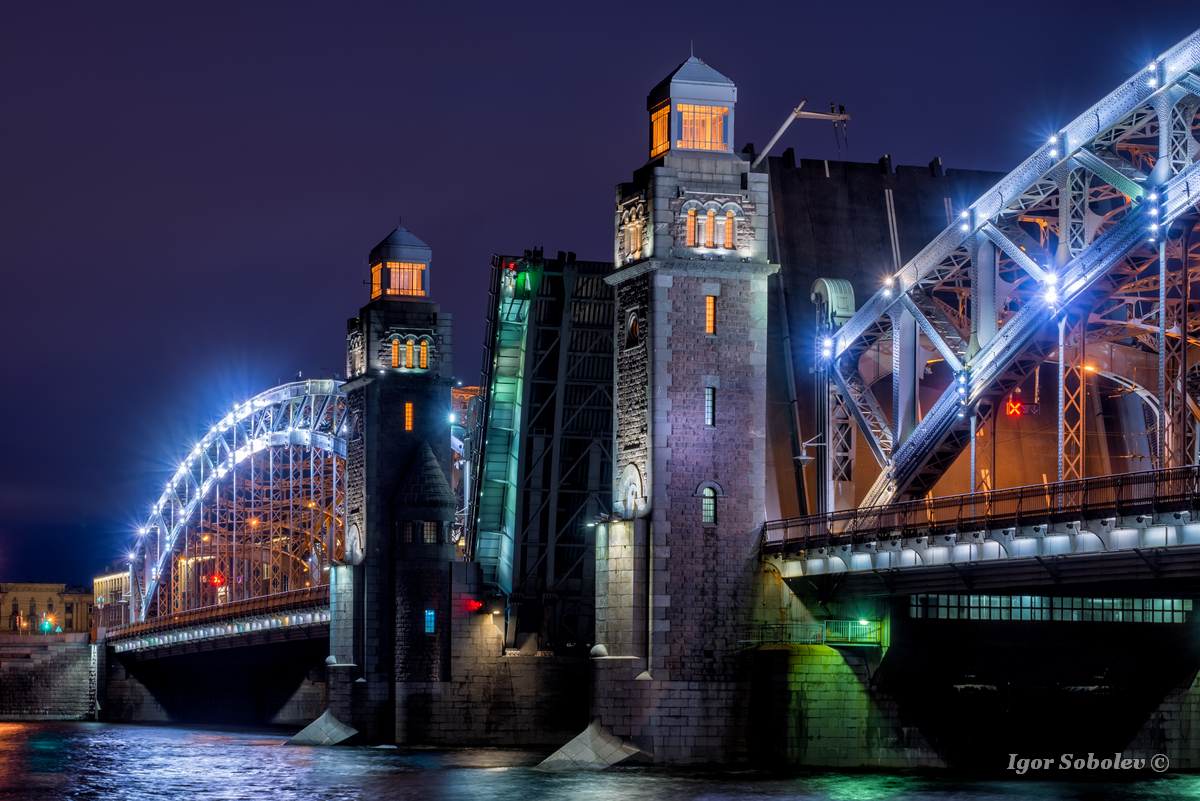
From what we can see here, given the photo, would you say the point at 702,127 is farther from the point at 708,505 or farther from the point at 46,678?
the point at 46,678

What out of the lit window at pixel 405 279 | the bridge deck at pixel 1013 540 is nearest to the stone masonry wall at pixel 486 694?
the lit window at pixel 405 279

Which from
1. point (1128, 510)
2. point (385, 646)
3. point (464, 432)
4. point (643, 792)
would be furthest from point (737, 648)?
point (464, 432)

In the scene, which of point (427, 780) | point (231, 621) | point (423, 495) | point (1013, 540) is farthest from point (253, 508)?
point (1013, 540)

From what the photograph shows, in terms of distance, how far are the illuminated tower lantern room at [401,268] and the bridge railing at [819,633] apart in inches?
1281

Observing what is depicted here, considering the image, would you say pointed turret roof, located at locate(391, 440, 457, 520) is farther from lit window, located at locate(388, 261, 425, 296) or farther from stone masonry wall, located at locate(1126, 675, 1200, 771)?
stone masonry wall, located at locate(1126, 675, 1200, 771)

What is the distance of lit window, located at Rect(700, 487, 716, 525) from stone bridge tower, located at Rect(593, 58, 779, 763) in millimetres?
43

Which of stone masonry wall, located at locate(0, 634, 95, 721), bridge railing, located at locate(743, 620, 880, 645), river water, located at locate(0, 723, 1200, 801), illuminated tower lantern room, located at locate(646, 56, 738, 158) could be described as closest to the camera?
river water, located at locate(0, 723, 1200, 801)

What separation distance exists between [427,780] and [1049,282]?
24.6 m

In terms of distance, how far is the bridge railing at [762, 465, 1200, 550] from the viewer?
4241cm

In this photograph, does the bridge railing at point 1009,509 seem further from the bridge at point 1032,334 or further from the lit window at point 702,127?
the lit window at point 702,127

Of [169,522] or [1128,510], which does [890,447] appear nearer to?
[1128,510]

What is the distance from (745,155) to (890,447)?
1363 centimetres

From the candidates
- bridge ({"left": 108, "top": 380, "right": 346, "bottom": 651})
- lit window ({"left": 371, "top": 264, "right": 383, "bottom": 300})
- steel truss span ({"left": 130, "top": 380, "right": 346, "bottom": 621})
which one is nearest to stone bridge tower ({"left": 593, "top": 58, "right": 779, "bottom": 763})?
lit window ({"left": 371, "top": 264, "right": 383, "bottom": 300})

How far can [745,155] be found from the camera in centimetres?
7025
